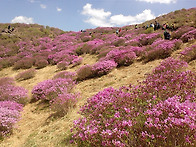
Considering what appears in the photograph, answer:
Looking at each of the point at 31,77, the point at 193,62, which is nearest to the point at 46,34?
the point at 31,77

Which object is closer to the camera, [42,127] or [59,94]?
[42,127]

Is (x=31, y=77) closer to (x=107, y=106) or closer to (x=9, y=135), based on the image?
(x=9, y=135)

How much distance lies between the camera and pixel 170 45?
9180 mm

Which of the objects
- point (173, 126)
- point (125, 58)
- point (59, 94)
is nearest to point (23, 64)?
point (59, 94)

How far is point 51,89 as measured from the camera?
7.92m

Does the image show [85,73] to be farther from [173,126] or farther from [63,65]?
[173,126]

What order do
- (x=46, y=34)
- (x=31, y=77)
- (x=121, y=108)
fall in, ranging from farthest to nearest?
(x=46, y=34), (x=31, y=77), (x=121, y=108)

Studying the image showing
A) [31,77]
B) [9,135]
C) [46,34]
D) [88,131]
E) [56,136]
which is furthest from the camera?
[46,34]

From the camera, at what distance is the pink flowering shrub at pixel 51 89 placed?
25.7 ft

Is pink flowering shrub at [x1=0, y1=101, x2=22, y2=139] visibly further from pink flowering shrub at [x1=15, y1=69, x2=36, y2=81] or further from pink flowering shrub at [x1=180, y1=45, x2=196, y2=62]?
pink flowering shrub at [x1=180, y1=45, x2=196, y2=62]

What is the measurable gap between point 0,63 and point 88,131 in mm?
17970

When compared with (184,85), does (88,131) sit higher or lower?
lower

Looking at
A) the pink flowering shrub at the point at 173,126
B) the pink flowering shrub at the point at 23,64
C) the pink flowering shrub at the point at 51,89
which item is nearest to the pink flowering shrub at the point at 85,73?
the pink flowering shrub at the point at 51,89

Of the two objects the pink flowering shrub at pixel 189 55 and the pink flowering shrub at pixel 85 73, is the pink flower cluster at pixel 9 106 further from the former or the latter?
the pink flowering shrub at pixel 189 55
